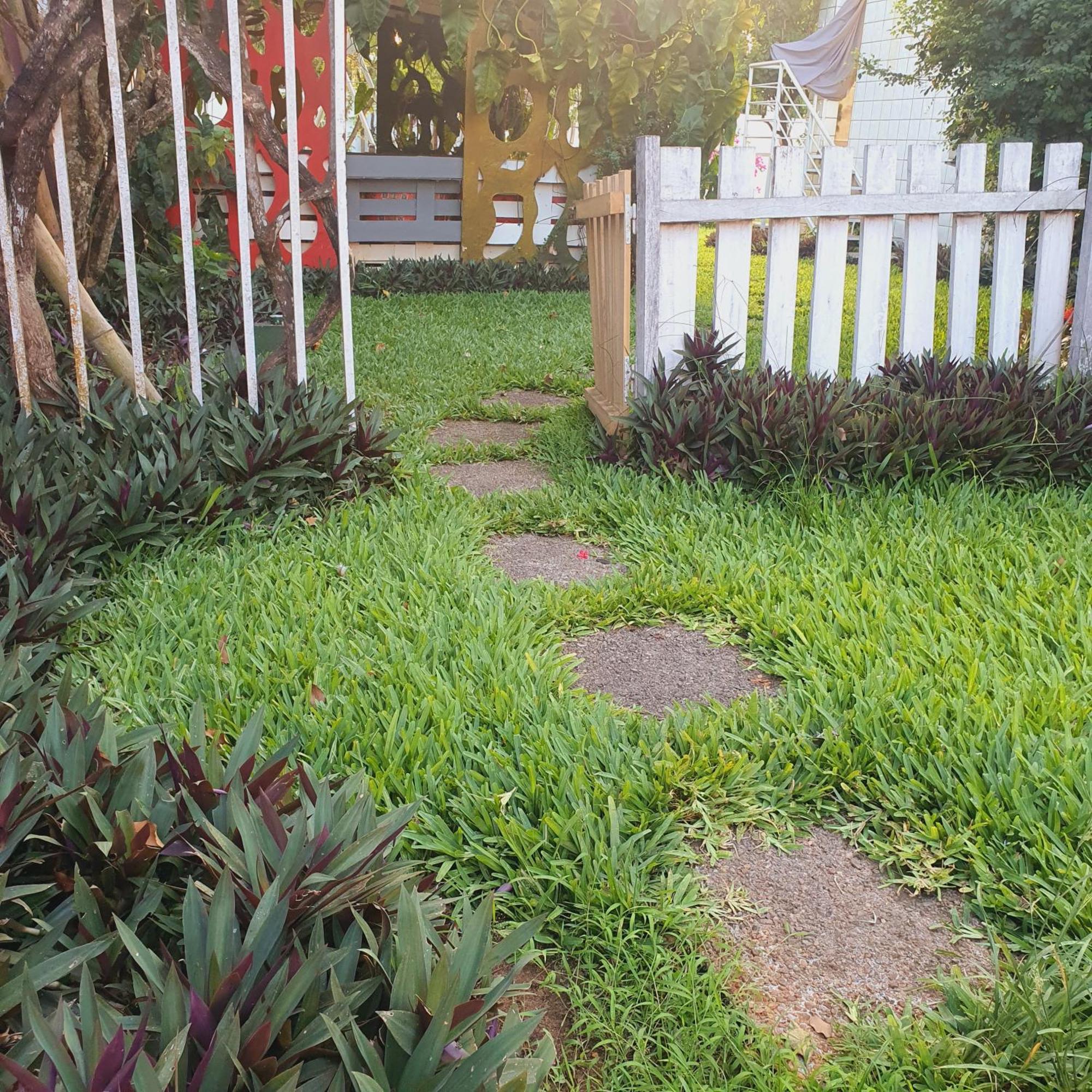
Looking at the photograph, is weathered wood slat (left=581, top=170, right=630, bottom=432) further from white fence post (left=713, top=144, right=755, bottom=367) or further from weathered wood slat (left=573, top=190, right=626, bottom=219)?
white fence post (left=713, top=144, right=755, bottom=367)

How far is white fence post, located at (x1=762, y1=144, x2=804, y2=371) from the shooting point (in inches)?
163

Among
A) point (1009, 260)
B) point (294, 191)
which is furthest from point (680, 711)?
point (1009, 260)

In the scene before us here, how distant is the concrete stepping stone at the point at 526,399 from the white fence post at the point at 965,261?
2.12m

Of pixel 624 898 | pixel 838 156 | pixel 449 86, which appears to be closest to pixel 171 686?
pixel 624 898

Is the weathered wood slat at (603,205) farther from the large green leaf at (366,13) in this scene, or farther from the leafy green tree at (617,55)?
the leafy green tree at (617,55)

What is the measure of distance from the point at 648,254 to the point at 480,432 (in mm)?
1493

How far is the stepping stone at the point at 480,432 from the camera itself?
16.5 feet

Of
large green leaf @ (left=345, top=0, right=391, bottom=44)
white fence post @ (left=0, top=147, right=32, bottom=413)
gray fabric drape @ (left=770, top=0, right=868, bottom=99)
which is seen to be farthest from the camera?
gray fabric drape @ (left=770, top=0, right=868, bottom=99)

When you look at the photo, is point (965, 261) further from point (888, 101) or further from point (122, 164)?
point (888, 101)

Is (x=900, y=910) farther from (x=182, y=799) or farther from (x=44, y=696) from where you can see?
(x=44, y=696)

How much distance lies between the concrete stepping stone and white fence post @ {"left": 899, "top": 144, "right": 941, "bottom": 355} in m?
1.96

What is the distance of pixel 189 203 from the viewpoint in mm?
3688

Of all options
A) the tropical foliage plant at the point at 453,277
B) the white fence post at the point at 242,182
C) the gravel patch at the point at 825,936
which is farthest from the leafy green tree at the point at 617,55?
the gravel patch at the point at 825,936

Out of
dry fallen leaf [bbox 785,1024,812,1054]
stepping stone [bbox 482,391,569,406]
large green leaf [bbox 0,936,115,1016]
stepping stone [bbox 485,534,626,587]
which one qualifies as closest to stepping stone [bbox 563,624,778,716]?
stepping stone [bbox 485,534,626,587]
